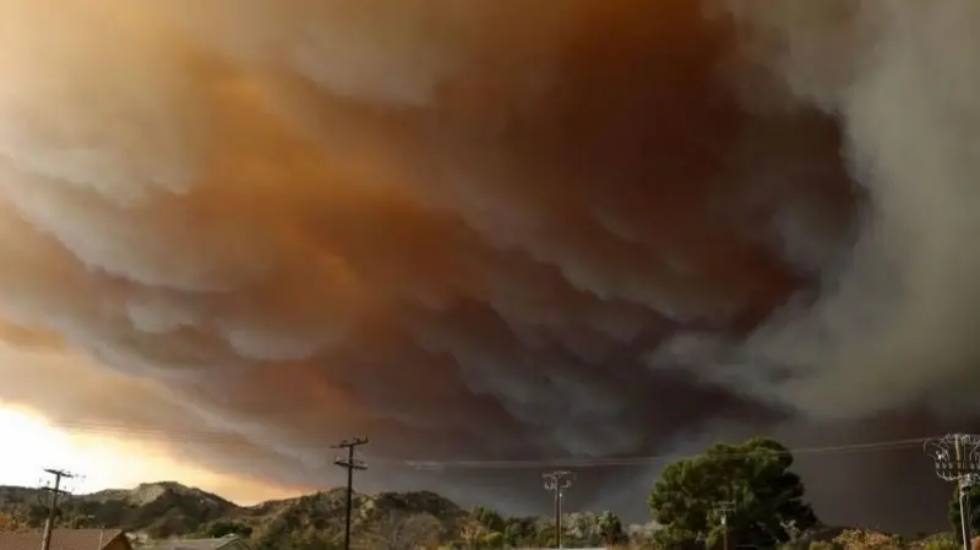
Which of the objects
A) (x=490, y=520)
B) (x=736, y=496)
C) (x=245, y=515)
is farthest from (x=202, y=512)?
(x=736, y=496)

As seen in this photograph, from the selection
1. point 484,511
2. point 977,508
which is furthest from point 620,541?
point 977,508

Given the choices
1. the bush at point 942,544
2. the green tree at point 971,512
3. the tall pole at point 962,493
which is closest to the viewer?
the tall pole at point 962,493

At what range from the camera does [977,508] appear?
31906mm

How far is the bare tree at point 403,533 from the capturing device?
51.9m

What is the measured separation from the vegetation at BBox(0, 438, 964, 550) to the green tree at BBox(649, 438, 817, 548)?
1.6 inches

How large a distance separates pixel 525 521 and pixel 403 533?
1284 centimetres

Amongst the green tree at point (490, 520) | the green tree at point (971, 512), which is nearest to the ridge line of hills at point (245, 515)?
the green tree at point (490, 520)

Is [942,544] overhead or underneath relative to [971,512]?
underneath

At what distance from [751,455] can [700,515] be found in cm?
337

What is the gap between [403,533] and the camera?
186ft

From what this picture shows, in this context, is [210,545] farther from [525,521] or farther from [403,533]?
[403,533]

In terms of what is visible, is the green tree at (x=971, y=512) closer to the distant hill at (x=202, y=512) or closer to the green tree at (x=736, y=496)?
the green tree at (x=736, y=496)

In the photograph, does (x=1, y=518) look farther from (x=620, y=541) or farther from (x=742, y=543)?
(x=742, y=543)

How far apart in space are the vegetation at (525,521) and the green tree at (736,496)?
4cm
